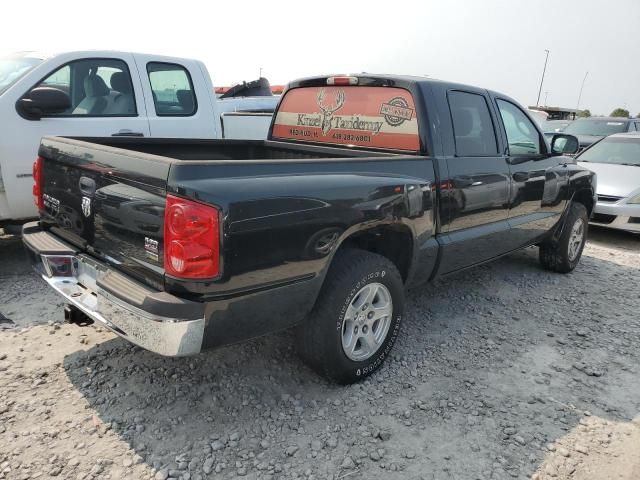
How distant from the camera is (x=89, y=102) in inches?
191

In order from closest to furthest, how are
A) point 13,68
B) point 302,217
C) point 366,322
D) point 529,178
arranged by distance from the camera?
point 302,217 → point 366,322 → point 529,178 → point 13,68

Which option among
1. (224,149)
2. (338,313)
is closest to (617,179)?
(224,149)

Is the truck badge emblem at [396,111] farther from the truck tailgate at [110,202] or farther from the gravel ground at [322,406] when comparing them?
the truck tailgate at [110,202]

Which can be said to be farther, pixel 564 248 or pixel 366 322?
pixel 564 248

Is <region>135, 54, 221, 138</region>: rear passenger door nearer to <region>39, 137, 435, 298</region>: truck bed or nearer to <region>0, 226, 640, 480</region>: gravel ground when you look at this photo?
<region>0, 226, 640, 480</region>: gravel ground

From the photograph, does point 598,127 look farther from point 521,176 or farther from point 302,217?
point 302,217

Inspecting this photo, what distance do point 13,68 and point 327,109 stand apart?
10.5ft

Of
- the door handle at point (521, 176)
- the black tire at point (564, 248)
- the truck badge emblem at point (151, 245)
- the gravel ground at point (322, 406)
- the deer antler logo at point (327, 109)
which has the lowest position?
the gravel ground at point (322, 406)

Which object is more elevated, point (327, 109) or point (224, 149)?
point (327, 109)

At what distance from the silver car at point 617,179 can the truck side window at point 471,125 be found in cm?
372

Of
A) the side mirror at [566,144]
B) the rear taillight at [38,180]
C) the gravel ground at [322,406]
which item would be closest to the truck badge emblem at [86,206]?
the rear taillight at [38,180]

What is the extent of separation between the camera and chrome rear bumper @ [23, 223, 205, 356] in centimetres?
211

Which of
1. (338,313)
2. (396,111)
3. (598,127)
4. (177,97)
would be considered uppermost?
(396,111)

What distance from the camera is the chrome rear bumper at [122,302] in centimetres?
211
